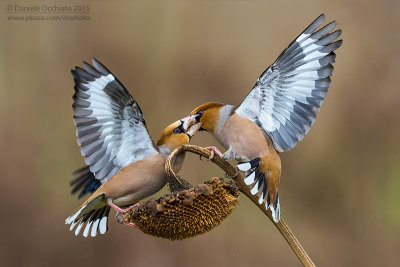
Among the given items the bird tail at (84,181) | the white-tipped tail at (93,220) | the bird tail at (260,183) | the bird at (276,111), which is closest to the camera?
the bird tail at (260,183)

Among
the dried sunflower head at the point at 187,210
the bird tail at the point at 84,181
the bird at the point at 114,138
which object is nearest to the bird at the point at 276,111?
the bird at the point at 114,138

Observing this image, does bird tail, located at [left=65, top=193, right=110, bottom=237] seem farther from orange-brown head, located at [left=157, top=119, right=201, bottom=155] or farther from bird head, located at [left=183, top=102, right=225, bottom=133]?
bird head, located at [left=183, top=102, right=225, bottom=133]

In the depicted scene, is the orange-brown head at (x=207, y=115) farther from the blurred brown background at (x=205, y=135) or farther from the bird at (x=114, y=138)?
the blurred brown background at (x=205, y=135)

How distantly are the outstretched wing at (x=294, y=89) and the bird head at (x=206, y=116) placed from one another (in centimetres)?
13

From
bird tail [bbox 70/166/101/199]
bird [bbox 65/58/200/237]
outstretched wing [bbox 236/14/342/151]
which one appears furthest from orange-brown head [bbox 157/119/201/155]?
bird tail [bbox 70/166/101/199]

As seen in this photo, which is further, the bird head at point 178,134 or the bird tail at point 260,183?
the bird head at point 178,134

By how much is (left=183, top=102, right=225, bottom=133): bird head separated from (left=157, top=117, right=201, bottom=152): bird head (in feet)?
0.07

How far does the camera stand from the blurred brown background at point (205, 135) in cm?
521

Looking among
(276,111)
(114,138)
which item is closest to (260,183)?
(276,111)

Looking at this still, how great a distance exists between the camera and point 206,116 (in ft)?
10.2

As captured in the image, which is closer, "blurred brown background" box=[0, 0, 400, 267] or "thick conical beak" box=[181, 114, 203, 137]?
"thick conical beak" box=[181, 114, 203, 137]

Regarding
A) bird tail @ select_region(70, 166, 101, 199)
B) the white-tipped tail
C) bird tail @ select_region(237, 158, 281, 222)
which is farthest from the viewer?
bird tail @ select_region(70, 166, 101, 199)

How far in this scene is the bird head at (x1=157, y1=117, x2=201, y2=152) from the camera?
9.95 ft
